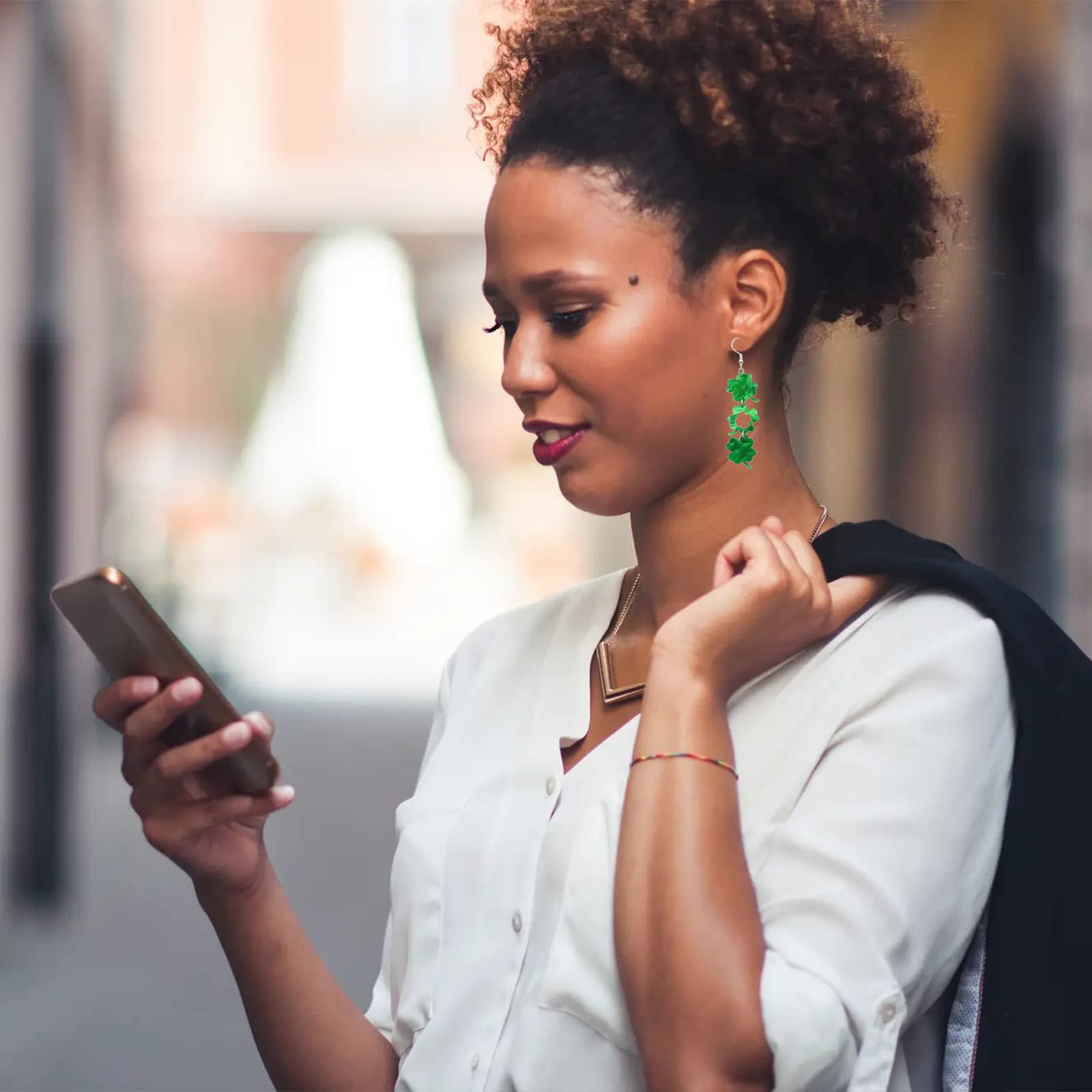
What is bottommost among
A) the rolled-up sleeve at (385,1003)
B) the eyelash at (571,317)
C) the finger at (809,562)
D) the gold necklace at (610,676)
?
the rolled-up sleeve at (385,1003)

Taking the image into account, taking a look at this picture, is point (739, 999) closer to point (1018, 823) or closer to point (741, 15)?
point (1018, 823)

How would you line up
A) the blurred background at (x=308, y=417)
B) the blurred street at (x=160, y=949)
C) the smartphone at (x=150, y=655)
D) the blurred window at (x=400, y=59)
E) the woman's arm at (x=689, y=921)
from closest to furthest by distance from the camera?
the woman's arm at (x=689, y=921)
the smartphone at (x=150, y=655)
the blurred street at (x=160, y=949)
the blurred background at (x=308, y=417)
the blurred window at (x=400, y=59)

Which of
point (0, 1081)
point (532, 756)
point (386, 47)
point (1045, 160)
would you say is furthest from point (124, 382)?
point (532, 756)

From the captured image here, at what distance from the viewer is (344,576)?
19.2 m

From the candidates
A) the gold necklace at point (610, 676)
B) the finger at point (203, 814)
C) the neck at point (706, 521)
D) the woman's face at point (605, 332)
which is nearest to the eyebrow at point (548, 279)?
the woman's face at point (605, 332)

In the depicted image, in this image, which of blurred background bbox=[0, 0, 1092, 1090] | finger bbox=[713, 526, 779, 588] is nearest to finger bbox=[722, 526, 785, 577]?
finger bbox=[713, 526, 779, 588]

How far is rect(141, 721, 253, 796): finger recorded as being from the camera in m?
1.78

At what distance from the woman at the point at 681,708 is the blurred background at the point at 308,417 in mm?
346

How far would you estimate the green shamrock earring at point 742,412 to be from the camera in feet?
6.06

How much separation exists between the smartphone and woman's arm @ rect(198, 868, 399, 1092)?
180 millimetres

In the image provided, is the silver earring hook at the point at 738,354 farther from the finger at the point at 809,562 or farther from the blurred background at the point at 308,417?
→ the blurred background at the point at 308,417

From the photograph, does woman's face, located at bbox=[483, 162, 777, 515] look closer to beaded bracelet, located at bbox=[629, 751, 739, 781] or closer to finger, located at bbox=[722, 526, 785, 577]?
finger, located at bbox=[722, 526, 785, 577]

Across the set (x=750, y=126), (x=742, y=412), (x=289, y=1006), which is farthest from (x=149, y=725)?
(x=750, y=126)

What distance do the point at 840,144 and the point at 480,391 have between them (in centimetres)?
1825
